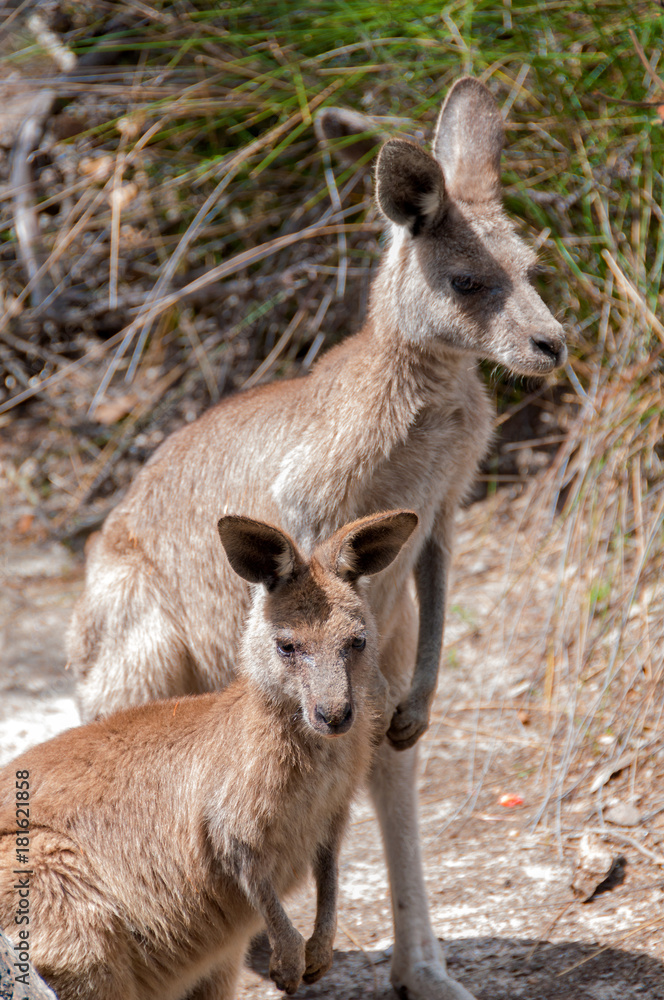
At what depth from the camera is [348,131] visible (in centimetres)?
539

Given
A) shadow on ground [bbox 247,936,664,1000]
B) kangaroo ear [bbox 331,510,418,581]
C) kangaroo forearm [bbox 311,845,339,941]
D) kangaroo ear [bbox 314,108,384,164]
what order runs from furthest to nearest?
kangaroo ear [bbox 314,108,384,164]
shadow on ground [bbox 247,936,664,1000]
kangaroo forearm [bbox 311,845,339,941]
kangaroo ear [bbox 331,510,418,581]

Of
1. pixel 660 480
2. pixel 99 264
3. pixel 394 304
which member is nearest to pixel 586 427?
pixel 660 480

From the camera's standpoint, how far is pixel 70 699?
5.26 m

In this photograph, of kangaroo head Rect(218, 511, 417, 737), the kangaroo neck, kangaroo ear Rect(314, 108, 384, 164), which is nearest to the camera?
kangaroo head Rect(218, 511, 417, 737)

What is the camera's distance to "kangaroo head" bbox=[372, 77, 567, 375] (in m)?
3.18

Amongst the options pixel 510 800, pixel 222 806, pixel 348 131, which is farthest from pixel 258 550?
pixel 348 131

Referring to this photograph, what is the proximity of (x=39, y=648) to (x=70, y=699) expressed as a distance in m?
0.52

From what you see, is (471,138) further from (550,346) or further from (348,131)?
(348,131)

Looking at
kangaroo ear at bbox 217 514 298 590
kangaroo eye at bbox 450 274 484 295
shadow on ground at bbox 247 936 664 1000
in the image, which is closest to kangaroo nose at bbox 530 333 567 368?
kangaroo eye at bbox 450 274 484 295

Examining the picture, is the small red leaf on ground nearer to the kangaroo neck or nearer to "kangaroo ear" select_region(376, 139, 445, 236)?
the kangaroo neck

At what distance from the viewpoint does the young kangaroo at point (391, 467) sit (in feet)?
10.6

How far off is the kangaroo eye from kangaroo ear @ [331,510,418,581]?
90 centimetres

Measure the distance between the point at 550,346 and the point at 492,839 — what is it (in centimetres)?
194

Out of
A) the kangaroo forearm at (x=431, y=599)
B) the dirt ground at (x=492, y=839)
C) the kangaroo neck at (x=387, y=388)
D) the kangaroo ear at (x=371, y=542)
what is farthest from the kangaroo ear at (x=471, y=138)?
the dirt ground at (x=492, y=839)
